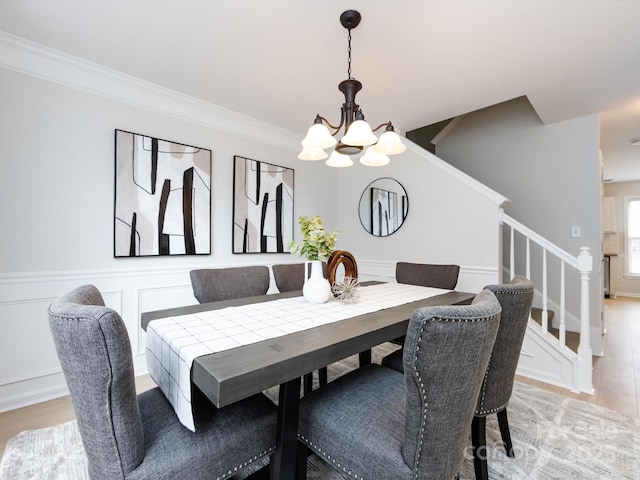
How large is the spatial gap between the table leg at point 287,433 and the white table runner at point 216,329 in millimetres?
193

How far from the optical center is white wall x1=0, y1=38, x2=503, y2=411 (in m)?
1.94

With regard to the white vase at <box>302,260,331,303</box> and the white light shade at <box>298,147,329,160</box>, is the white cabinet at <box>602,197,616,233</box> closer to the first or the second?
the white light shade at <box>298,147,329,160</box>

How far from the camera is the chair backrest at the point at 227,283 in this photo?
6.13 feet

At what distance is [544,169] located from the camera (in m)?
3.35

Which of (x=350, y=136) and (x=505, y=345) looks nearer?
(x=505, y=345)

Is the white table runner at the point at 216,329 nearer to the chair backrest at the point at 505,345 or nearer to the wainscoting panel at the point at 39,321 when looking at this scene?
the chair backrest at the point at 505,345

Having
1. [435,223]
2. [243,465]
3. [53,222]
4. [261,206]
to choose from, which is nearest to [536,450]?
[243,465]

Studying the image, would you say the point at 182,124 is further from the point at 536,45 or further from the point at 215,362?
the point at 536,45

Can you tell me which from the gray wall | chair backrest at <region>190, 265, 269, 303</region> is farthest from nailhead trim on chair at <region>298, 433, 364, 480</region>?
the gray wall

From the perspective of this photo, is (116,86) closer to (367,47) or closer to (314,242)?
(367,47)

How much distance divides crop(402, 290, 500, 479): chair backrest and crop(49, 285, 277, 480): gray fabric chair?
517 millimetres

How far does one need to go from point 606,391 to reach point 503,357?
1.78 metres

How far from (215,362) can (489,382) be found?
3.68 ft

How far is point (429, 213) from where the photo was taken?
3.12 m
